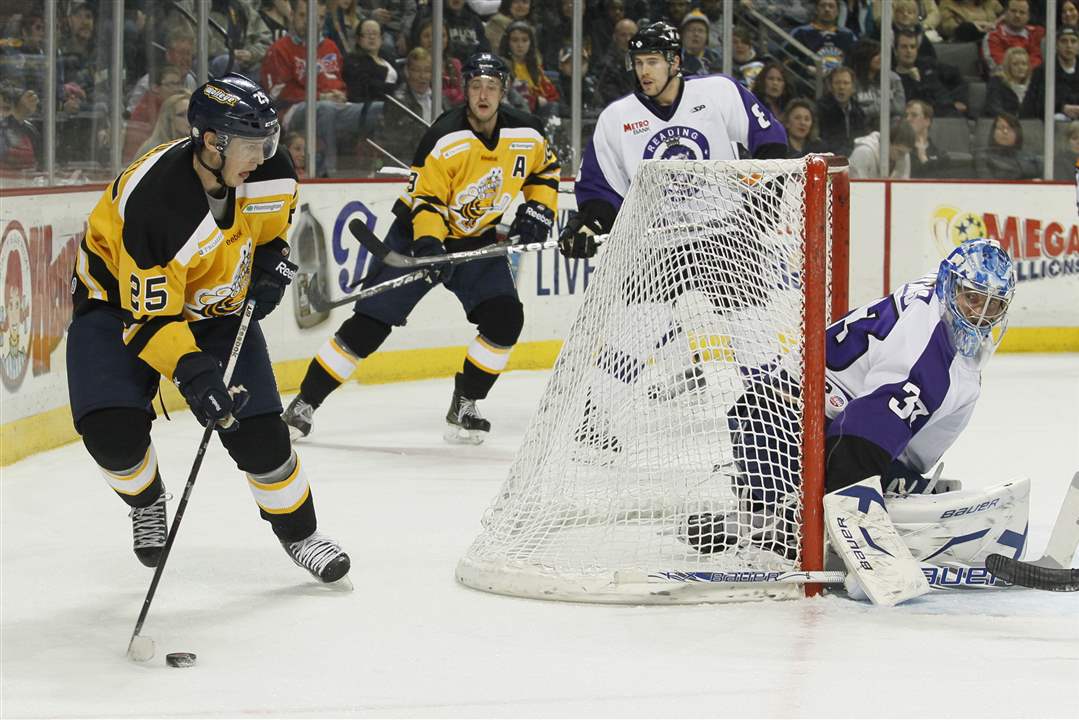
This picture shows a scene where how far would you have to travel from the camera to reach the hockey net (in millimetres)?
3137

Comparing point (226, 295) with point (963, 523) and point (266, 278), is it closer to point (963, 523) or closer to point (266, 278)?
point (266, 278)

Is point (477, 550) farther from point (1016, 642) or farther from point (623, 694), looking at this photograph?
point (1016, 642)

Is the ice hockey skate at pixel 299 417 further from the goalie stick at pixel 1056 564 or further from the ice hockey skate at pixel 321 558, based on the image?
the goalie stick at pixel 1056 564

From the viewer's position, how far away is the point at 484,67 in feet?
16.3

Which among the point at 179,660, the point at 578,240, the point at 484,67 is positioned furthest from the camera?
the point at 484,67

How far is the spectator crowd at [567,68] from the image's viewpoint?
5.89 meters

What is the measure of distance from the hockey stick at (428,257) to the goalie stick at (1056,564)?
6.97 ft

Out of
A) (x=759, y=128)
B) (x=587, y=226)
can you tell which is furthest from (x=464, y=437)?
(x=759, y=128)

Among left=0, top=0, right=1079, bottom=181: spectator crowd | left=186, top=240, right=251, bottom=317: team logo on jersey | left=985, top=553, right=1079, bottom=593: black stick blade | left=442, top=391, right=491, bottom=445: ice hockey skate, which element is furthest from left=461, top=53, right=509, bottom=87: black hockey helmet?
left=985, top=553, right=1079, bottom=593: black stick blade

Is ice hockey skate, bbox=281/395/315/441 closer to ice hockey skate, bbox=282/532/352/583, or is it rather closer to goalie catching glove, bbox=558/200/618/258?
goalie catching glove, bbox=558/200/618/258

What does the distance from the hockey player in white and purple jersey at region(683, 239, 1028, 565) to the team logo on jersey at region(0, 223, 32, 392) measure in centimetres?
216

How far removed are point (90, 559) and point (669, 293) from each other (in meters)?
1.35

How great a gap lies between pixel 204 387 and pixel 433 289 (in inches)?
143

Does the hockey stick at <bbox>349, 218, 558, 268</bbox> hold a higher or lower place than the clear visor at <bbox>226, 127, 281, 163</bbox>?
lower
